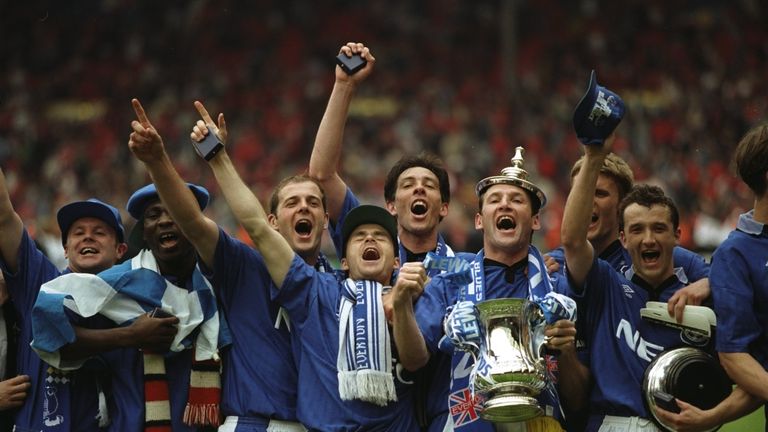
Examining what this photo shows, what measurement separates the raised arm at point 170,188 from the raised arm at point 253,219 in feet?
0.51

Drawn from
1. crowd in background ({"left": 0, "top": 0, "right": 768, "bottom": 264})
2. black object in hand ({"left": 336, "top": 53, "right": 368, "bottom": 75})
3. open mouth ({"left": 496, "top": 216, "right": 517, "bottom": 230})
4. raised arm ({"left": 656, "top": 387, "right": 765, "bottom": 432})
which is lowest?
raised arm ({"left": 656, "top": 387, "right": 765, "bottom": 432})

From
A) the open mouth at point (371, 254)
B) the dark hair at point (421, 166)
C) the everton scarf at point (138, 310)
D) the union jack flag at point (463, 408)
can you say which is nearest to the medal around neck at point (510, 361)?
the union jack flag at point (463, 408)

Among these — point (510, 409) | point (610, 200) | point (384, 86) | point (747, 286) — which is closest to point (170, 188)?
point (510, 409)

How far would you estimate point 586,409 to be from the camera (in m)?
6.00

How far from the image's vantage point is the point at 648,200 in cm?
611

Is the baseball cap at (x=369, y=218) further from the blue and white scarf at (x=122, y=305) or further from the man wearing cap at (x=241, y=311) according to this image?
the blue and white scarf at (x=122, y=305)

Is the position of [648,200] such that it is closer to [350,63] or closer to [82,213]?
[350,63]

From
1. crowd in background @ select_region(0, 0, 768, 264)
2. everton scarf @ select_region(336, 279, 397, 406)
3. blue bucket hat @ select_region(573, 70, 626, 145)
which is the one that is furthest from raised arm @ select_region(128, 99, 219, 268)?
crowd in background @ select_region(0, 0, 768, 264)

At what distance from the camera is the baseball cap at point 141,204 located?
6.16 m

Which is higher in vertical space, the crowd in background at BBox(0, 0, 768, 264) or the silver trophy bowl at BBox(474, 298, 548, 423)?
the crowd in background at BBox(0, 0, 768, 264)

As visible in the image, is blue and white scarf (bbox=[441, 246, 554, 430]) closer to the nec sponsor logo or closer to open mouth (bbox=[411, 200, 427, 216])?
the nec sponsor logo

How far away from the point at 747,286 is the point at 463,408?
4.34 ft

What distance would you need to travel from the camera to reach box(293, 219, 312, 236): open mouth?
20.5 ft

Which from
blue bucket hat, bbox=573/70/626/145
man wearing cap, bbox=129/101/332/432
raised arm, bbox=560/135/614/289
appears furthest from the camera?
man wearing cap, bbox=129/101/332/432
